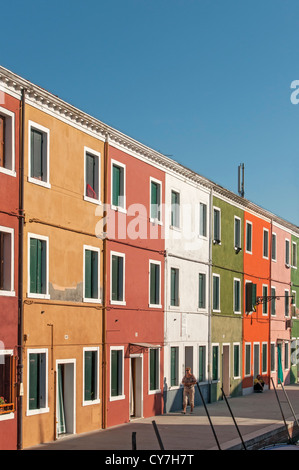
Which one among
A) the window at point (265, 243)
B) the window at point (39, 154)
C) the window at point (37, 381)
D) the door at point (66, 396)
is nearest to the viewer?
the window at point (37, 381)

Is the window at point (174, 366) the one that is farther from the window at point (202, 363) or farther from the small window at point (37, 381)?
the small window at point (37, 381)

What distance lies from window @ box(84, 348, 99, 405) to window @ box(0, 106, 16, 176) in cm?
672

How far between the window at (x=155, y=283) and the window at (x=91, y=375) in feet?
17.2

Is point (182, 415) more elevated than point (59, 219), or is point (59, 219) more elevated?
point (59, 219)

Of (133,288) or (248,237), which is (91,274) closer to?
(133,288)

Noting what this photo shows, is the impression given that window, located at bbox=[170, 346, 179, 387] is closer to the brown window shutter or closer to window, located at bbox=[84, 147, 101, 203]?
window, located at bbox=[84, 147, 101, 203]

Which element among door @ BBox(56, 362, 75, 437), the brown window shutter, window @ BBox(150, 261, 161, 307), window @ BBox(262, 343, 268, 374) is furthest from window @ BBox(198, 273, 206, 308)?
the brown window shutter

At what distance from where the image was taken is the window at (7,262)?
2112 centimetres

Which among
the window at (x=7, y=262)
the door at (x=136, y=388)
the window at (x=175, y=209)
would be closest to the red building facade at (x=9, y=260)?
the window at (x=7, y=262)

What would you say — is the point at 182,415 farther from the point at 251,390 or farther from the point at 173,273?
the point at 251,390

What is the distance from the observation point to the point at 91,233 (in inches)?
1011

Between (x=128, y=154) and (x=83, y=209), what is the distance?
164 inches

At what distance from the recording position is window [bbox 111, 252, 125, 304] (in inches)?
1080
